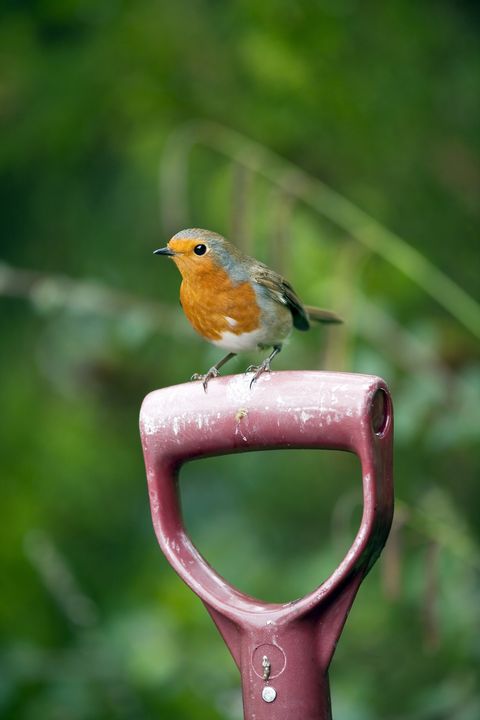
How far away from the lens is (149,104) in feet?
15.1

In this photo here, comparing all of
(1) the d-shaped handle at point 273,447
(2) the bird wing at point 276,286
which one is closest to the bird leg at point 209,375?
(1) the d-shaped handle at point 273,447

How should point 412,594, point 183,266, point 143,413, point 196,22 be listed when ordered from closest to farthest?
1. point 143,413
2. point 183,266
3. point 412,594
4. point 196,22

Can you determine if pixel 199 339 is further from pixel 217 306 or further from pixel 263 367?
pixel 263 367

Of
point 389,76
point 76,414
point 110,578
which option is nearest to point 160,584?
point 110,578

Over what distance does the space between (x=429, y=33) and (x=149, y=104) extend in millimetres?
1020

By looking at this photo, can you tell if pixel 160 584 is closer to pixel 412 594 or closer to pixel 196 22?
pixel 412 594

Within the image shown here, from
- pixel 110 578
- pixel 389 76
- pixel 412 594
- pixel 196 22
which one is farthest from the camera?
pixel 110 578

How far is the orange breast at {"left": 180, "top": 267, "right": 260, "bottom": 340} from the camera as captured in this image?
2.72 meters

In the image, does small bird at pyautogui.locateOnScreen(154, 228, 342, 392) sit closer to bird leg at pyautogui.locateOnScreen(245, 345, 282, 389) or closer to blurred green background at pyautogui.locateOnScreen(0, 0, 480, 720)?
bird leg at pyautogui.locateOnScreen(245, 345, 282, 389)

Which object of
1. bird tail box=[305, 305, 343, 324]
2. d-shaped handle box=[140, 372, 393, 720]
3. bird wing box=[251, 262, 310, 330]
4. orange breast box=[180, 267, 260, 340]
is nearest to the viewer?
d-shaped handle box=[140, 372, 393, 720]

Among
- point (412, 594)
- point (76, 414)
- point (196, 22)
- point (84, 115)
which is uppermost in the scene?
point (196, 22)

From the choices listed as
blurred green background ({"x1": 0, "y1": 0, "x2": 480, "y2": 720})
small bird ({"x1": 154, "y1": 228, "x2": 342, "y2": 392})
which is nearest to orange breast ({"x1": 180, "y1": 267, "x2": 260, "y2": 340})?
small bird ({"x1": 154, "y1": 228, "x2": 342, "y2": 392})

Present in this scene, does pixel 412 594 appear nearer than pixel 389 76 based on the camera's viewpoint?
Yes

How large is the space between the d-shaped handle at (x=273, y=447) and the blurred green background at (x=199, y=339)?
2.35 feet
